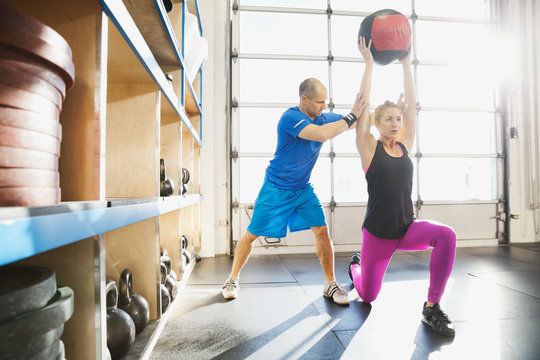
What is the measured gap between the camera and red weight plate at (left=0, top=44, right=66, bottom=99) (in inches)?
25.3

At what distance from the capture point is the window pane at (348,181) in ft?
16.6

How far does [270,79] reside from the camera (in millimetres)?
4984

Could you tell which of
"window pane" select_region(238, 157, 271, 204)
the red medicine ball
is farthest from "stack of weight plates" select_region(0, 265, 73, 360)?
"window pane" select_region(238, 157, 271, 204)

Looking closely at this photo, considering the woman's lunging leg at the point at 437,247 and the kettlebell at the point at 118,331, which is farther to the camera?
the woman's lunging leg at the point at 437,247

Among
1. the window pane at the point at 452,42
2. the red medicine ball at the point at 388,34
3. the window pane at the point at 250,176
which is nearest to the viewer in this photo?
the red medicine ball at the point at 388,34

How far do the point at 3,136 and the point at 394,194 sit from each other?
82.9 inches

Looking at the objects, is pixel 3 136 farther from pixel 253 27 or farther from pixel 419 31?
pixel 419 31

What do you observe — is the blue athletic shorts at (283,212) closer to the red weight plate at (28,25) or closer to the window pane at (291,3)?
the red weight plate at (28,25)

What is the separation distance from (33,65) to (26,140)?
164 mm

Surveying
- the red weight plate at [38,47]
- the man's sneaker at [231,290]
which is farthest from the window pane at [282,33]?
the red weight plate at [38,47]

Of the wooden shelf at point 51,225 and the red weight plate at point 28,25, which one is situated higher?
the red weight plate at point 28,25

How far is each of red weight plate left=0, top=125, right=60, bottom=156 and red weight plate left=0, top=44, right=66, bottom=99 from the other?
0.13 m

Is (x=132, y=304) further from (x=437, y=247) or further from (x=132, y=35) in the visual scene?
(x=437, y=247)

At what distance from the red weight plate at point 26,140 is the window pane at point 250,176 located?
13.5ft
